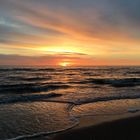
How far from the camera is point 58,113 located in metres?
9.38

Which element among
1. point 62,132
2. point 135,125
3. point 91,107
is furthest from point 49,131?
point 91,107

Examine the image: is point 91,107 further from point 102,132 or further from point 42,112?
point 102,132

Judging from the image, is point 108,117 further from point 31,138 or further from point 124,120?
point 31,138

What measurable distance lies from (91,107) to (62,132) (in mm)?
4217

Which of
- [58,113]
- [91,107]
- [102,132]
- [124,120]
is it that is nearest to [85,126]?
[102,132]

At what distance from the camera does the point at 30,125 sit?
753 centimetres

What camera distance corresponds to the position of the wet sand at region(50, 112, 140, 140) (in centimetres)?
625

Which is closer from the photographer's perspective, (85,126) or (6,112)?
(85,126)

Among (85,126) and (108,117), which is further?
(108,117)

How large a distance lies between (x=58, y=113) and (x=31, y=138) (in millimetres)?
3123

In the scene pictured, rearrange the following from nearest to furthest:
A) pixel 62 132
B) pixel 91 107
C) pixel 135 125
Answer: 1. pixel 62 132
2. pixel 135 125
3. pixel 91 107

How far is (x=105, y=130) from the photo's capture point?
6.83 metres

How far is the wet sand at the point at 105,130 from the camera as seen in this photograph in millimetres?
6250

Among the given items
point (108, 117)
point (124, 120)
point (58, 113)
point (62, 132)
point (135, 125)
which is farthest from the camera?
point (58, 113)
